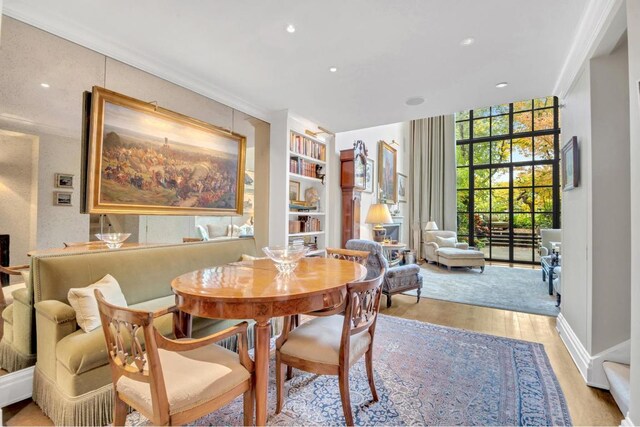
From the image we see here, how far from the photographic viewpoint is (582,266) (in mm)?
2291

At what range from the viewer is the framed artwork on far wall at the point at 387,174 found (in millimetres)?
6246

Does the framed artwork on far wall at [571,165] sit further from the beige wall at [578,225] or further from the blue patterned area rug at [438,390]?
the blue patterned area rug at [438,390]

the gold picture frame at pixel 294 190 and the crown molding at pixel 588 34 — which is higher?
the crown molding at pixel 588 34

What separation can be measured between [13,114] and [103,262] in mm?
1129

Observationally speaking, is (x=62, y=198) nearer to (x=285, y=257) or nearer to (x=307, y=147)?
(x=285, y=257)

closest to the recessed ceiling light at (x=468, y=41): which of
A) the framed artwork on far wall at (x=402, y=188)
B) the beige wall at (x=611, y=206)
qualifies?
the beige wall at (x=611, y=206)

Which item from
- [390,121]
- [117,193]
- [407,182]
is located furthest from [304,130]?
[407,182]

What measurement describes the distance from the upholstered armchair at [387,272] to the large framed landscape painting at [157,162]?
5.31ft

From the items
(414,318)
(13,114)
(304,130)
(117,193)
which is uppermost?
(304,130)

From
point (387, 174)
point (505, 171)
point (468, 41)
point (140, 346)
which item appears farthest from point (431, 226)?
point (140, 346)

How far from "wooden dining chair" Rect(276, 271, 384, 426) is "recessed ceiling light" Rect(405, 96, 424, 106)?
2.55 metres

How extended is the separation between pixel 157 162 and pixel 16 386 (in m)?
1.83

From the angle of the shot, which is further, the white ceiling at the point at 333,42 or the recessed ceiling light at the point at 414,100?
the recessed ceiling light at the point at 414,100

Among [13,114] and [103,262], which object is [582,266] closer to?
[103,262]
